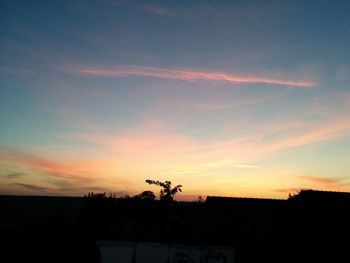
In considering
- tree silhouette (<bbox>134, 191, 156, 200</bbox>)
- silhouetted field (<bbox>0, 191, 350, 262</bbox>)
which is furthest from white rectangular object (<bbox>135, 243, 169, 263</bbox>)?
tree silhouette (<bbox>134, 191, 156, 200</bbox>)

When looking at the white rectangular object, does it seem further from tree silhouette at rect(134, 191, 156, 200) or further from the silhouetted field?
tree silhouette at rect(134, 191, 156, 200)

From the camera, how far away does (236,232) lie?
29.5 meters

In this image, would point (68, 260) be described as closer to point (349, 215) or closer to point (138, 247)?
point (138, 247)

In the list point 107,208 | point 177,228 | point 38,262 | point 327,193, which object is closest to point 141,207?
point 107,208

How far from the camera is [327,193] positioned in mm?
32750

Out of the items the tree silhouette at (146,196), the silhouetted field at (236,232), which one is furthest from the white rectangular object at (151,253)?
the tree silhouette at (146,196)

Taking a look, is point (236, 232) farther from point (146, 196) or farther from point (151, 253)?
point (146, 196)

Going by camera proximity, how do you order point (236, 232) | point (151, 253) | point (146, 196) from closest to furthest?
point (151, 253) → point (236, 232) → point (146, 196)

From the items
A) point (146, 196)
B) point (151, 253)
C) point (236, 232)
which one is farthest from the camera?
point (146, 196)

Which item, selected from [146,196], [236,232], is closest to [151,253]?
[236,232]

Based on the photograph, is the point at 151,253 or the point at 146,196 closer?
the point at 151,253

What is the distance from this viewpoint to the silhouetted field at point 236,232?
92.7ft

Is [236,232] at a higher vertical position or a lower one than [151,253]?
higher

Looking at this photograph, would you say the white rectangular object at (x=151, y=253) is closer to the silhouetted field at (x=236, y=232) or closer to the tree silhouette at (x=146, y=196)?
the silhouetted field at (x=236, y=232)
